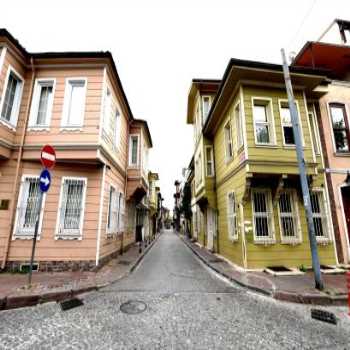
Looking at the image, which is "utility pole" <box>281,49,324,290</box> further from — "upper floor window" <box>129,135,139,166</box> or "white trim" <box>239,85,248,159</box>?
"upper floor window" <box>129,135,139,166</box>

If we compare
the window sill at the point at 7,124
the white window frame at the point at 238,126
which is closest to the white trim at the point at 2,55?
the window sill at the point at 7,124

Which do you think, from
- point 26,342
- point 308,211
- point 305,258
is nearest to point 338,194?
point 305,258

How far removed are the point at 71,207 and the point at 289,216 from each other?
26.8 feet

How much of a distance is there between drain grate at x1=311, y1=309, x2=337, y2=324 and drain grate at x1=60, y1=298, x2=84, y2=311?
4884 mm

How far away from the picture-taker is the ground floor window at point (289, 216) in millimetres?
7105

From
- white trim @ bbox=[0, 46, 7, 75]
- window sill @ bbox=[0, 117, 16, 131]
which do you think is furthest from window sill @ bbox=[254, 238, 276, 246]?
white trim @ bbox=[0, 46, 7, 75]

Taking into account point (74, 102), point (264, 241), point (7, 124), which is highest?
point (74, 102)


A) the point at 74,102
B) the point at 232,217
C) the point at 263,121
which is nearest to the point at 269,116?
the point at 263,121

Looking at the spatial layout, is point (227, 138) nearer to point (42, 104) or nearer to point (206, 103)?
point (206, 103)

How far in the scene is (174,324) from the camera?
11.3ft

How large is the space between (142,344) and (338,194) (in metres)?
8.98

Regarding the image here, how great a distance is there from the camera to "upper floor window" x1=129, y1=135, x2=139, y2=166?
12.0 metres

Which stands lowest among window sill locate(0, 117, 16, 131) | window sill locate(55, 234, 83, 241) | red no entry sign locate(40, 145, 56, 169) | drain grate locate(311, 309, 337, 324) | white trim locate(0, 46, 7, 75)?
drain grate locate(311, 309, 337, 324)

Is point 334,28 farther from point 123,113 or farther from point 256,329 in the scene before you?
point 256,329
